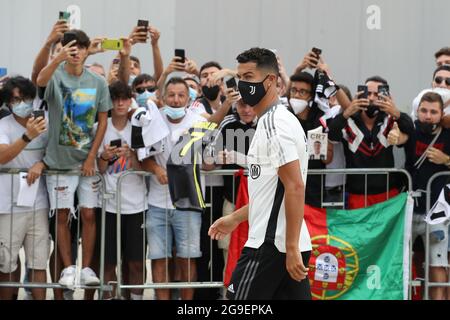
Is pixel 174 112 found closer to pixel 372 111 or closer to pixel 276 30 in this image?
pixel 372 111

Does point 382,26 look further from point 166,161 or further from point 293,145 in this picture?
point 293,145

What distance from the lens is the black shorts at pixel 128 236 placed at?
9016 mm

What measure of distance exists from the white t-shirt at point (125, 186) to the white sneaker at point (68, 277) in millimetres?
644

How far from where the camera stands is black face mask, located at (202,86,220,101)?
9.52m

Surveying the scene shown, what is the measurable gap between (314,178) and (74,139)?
2.27m

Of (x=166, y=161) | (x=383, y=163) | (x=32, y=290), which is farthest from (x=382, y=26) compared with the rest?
(x=32, y=290)

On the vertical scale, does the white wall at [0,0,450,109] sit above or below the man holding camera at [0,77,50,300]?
above

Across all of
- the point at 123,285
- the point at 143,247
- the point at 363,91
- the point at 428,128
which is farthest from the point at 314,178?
the point at 123,285

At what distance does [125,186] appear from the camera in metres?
8.98

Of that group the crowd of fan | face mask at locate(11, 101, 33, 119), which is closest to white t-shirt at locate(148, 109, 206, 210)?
the crowd of fan

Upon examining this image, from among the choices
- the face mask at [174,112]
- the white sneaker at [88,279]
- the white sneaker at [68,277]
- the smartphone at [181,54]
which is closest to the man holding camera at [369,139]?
the face mask at [174,112]

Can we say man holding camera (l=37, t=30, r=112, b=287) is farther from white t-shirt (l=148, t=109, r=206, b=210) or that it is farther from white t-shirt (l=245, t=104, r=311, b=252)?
white t-shirt (l=245, t=104, r=311, b=252)

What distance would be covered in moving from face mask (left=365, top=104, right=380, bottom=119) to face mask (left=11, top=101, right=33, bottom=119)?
315cm
